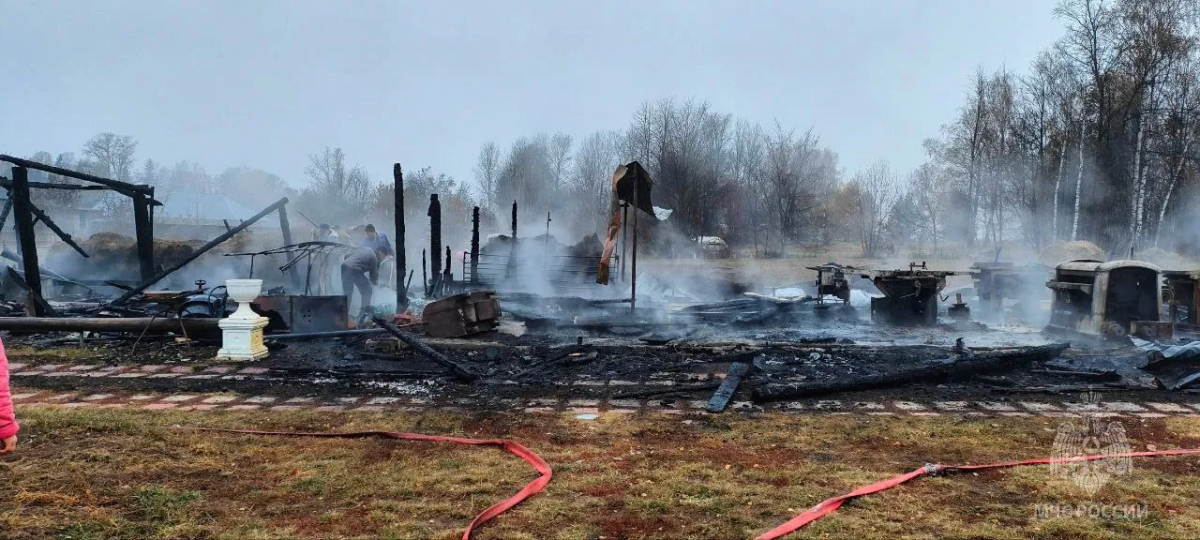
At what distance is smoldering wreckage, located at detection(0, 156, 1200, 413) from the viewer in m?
7.05

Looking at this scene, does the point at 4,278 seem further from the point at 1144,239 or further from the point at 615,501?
the point at 1144,239

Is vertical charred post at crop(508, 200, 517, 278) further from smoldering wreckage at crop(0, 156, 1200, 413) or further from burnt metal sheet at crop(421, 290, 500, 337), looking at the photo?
burnt metal sheet at crop(421, 290, 500, 337)

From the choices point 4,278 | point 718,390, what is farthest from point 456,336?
point 4,278

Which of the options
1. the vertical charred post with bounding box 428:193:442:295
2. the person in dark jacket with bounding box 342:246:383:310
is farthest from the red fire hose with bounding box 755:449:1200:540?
the vertical charred post with bounding box 428:193:442:295

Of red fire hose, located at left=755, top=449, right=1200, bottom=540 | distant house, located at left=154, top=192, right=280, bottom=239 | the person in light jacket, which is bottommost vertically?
red fire hose, located at left=755, top=449, right=1200, bottom=540

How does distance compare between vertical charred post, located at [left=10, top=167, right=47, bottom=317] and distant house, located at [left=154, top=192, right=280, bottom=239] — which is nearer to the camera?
vertical charred post, located at [left=10, top=167, right=47, bottom=317]

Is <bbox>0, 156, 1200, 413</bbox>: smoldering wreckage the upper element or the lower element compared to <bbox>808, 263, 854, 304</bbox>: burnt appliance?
lower

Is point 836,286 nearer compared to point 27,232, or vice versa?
point 27,232

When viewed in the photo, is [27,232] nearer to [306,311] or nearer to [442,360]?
[306,311]

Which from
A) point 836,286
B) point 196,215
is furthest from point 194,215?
point 836,286

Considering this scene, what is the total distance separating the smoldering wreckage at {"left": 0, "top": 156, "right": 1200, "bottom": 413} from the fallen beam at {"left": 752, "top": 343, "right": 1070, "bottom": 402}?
21mm

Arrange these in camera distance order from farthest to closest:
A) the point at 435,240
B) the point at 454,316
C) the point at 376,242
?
1. the point at 435,240
2. the point at 376,242
3. the point at 454,316

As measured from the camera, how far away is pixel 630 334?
1137cm

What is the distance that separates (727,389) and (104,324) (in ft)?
26.7
